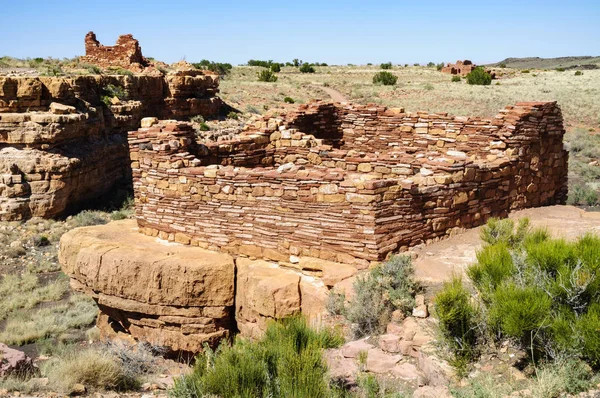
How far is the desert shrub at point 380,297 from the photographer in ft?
19.1

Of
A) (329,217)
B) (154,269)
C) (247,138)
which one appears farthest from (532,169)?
(154,269)

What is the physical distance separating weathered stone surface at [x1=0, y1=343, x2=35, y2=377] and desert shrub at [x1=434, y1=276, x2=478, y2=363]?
4.78 metres

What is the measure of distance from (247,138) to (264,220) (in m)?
3.13

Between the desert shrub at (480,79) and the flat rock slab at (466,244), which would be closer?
the flat rock slab at (466,244)

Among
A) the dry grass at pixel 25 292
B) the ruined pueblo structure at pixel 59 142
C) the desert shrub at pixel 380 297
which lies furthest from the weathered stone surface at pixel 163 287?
the ruined pueblo structure at pixel 59 142

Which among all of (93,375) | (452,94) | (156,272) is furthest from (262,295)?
(452,94)

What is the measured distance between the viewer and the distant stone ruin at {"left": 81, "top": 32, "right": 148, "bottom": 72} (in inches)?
1122

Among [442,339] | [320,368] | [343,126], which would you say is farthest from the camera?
[343,126]

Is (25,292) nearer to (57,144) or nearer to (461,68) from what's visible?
(57,144)

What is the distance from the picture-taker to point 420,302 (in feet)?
18.9

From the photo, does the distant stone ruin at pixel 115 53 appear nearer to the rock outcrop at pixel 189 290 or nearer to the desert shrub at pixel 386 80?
the desert shrub at pixel 386 80

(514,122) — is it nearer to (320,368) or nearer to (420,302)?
(420,302)

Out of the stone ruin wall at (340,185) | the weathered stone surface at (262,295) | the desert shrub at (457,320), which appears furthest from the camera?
the stone ruin wall at (340,185)

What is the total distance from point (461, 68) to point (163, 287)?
51.5m
